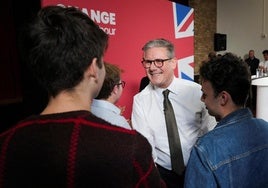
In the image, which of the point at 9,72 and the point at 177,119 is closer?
the point at 177,119

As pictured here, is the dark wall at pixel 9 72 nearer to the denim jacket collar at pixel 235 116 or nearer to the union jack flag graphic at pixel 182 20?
the union jack flag graphic at pixel 182 20

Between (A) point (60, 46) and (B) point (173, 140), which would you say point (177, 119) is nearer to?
(B) point (173, 140)

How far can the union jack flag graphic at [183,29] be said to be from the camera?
335 centimetres

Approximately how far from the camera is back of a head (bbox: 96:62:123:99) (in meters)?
1.23

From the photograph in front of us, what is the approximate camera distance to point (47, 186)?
0.61 metres

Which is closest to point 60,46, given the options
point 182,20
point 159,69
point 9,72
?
point 159,69

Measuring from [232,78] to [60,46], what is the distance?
2.43 feet

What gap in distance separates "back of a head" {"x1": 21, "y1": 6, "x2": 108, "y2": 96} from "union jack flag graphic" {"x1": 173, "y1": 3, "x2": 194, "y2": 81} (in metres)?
2.68

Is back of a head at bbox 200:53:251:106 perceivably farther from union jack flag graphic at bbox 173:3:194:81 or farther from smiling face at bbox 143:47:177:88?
union jack flag graphic at bbox 173:3:194:81

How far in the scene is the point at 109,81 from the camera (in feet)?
4.20

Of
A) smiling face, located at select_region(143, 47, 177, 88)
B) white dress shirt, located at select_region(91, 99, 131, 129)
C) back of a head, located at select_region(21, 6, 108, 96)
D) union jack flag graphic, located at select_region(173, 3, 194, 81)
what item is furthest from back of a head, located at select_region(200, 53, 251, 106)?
union jack flag graphic, located at select_region(173, 3, 194, 81)

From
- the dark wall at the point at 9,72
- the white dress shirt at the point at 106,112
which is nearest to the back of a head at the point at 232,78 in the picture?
the white dress shirt at the point at 106,112

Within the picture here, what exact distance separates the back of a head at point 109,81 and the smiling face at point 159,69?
410 mm

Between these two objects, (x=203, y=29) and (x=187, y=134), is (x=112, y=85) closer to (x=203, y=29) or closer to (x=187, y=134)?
(x=187, y=134)
